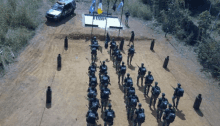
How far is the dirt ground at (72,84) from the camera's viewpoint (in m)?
15.2

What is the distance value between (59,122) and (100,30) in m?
14.5

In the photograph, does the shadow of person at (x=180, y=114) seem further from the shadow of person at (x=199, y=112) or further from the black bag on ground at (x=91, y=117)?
the black bag on ground at (x=91, y=117)

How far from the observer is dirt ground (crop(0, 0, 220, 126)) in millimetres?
15203

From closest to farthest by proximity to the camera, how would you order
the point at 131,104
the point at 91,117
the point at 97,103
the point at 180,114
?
1. the point at 91,117
2. the point at 97,103
3. the point at 131,104
4. the point at 180,114

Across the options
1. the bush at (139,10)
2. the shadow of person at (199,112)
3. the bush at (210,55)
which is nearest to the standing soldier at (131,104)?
the shadow of person at (199,112)

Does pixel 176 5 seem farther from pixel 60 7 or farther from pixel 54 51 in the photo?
pixel 54 51

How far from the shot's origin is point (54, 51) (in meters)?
22.5

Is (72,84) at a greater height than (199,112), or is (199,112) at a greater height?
(72,84)

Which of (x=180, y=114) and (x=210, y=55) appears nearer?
(x=180, y=114)

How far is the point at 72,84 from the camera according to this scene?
1825cm

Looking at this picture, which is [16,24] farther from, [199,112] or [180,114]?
[199,112]

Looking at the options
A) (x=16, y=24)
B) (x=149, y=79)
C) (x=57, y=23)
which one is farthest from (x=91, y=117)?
(x=57, y=23)

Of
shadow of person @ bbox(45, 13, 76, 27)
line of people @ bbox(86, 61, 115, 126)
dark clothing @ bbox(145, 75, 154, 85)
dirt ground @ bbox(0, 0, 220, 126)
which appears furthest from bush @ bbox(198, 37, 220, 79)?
shadow of person @ bbox(45, 13, 76, 27)

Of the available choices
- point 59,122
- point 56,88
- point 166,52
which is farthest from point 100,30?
point 59,122
